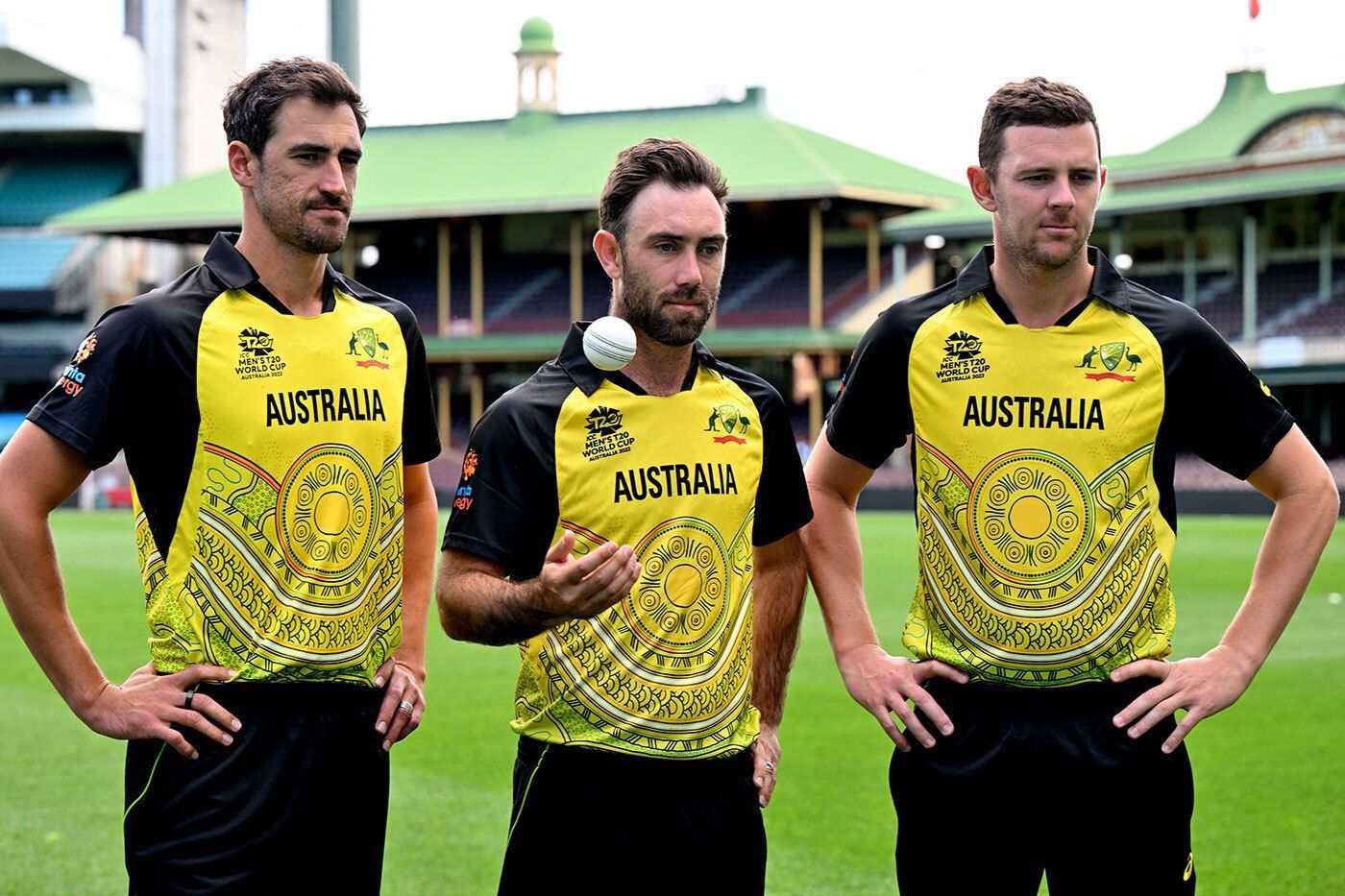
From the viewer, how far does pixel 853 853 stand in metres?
7.24

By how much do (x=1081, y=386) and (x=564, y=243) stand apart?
4456cm

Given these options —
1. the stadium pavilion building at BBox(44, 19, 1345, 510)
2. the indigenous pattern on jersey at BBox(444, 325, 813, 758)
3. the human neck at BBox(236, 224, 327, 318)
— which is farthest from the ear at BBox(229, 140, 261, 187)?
the stadium pavilion building at BBox(44, 19, 1345, 510)

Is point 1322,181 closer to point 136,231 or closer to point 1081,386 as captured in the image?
point 136,231

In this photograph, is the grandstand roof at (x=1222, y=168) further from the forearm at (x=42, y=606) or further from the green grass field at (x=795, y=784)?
the forearm at (x=42, y=606)

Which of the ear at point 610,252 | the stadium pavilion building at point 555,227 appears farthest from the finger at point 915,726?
the stadium pavilion building at point 555,227

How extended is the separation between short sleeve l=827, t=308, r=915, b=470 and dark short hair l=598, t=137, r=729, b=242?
550 millimetres

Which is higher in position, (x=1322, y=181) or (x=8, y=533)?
(x=1322, y=181)

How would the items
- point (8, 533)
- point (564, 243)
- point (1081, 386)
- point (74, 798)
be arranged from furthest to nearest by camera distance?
1. point (564, 243)
2. point (74, 798)
3. point (1081, 386)
4. point (8, 533)

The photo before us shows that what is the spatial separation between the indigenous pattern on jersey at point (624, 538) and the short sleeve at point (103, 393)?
0.77 meters

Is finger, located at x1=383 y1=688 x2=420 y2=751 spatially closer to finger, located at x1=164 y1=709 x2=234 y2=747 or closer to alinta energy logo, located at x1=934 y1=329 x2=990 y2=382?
finger, located at x1=164 y1=709 x2=234 y2=747

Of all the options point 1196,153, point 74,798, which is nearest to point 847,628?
point 74,798

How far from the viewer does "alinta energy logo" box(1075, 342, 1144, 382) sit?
3.88 meters

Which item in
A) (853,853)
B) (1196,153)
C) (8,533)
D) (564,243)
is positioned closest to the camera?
(8,533)

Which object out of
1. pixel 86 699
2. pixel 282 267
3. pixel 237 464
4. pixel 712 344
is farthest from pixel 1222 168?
pixel 86 699
